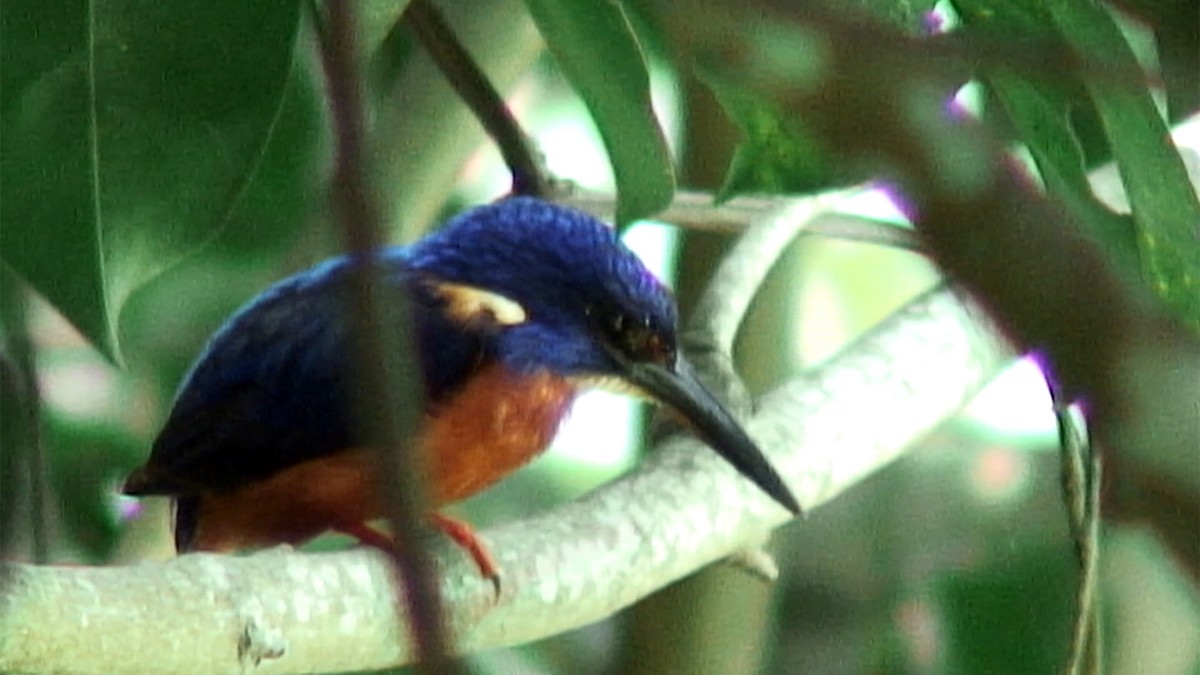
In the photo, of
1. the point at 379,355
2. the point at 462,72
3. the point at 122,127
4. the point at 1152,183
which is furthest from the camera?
the point at 462,72

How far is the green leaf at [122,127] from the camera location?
3.09 feet

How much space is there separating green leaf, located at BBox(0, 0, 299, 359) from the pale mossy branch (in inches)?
7.8

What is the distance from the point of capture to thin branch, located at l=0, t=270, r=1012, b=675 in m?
0.72

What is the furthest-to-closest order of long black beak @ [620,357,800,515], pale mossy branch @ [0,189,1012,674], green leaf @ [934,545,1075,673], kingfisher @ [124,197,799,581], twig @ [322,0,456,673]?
1. green leaf @ [934,545,1075,673]
2. kingfisher @ [124,197,799,581]
3. long black beak @ [620,357,800,515]
4. pale mossy branch @ [0,189,1012,674]
5. twig @ [322,0,456,673]

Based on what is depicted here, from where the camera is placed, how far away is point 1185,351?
15.3 inches

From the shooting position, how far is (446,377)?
4.29 ft

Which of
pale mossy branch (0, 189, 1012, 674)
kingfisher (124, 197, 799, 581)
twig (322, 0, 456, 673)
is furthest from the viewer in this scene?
kingfisher (124, 197, 799, 581)

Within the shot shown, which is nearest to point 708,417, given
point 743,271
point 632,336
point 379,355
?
point 632,336

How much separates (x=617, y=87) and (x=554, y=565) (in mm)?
291

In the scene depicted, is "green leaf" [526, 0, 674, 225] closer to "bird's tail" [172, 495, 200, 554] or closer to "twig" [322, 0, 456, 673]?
"bird's tail" [172, 495, 200, 554]

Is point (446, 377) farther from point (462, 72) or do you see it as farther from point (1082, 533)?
point (1082, 533)

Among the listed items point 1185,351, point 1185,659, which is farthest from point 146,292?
point 1185,351

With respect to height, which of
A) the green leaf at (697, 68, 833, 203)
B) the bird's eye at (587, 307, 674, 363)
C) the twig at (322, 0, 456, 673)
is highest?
the twig at (322, 0, 456, 673)

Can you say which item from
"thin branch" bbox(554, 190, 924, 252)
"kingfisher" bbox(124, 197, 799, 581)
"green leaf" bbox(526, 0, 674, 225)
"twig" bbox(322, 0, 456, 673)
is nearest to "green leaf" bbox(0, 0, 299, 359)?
"green leaf" bbox(526, 0, 674, 225)
